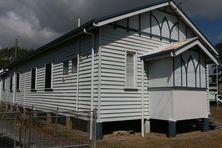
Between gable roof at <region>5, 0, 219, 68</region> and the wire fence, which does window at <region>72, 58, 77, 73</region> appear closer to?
gable roof at <region>5, 0, 219, 68</region>

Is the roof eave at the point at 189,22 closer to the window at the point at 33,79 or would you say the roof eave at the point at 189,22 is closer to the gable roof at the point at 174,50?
the gable roof at the point at 174,50

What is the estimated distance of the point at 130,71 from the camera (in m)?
14.1

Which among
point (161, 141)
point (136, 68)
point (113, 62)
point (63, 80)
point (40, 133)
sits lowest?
point (161, 141)

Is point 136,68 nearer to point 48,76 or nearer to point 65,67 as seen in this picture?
point 65,67

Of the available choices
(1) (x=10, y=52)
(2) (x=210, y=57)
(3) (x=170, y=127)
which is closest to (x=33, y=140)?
(3) (x=170, y=127)

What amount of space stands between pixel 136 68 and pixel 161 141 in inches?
142

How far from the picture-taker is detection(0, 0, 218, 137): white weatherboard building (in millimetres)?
13055

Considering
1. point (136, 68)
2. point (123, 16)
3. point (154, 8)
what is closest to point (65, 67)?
point (136, 68)

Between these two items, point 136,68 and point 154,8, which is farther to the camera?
point 154,8

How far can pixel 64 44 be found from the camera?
16531 millimetres

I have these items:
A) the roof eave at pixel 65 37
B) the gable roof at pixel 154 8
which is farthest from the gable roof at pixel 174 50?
the roof eave at pixel 65 37

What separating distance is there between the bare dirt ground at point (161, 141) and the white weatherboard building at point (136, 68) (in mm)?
578

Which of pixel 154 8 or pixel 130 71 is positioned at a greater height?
pixel 154 8

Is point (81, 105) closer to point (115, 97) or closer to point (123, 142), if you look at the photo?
point (115, 97)
